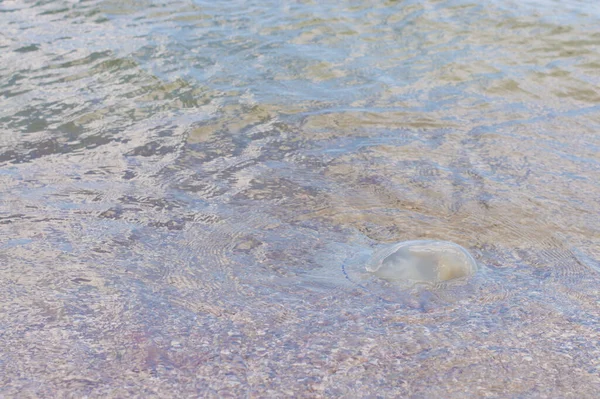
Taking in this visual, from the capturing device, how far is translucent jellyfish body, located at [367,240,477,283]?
353 centimetres

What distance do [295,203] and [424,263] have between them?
113 centimetres

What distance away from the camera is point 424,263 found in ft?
11.7

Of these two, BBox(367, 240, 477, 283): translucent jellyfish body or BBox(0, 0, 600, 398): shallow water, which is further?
BBox(367, 240, 477, 283): translucent jellyfish body

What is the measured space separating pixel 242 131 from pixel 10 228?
6.98 feet

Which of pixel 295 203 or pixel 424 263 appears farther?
pixel 295 203

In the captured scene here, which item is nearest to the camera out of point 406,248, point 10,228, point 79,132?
point 406,248

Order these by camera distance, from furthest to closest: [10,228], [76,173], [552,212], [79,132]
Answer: [79,132] → [76,173] → [552,212] → [10,228]

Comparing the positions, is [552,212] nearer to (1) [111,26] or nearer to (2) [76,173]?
(2) [76,173]

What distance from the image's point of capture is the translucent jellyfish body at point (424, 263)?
3533mm

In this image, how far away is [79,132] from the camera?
18.1 feet

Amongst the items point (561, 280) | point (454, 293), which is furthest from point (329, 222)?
point (561, 280)

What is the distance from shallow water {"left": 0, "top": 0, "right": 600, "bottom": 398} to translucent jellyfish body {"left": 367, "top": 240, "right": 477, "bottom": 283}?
8 centimetres

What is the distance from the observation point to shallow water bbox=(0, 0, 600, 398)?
9.46 ft

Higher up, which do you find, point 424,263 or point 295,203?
point 424,263
